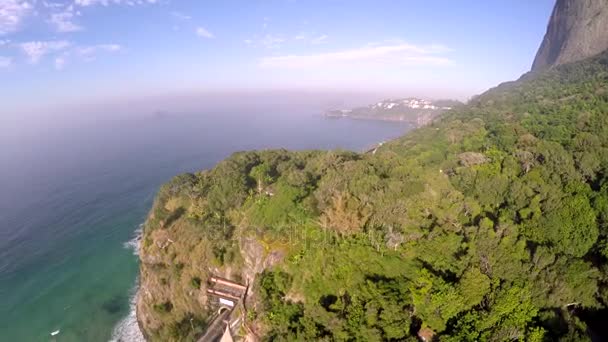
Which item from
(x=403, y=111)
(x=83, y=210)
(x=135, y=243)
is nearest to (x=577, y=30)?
(x=403, y=111)

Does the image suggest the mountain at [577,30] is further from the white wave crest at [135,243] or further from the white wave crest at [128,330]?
the white wave crest at [128,330]

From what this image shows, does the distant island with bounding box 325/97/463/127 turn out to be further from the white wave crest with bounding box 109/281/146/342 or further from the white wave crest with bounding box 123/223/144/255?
the white wave crest with bounding box 109/281/146/342

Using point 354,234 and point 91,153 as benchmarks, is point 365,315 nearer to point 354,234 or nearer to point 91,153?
point 354,234

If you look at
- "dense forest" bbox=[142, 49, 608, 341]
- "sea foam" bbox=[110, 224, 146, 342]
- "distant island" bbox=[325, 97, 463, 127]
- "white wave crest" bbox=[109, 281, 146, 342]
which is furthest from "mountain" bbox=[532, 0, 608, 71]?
"white wave crest" bbox=[109, 281, 146, 342]

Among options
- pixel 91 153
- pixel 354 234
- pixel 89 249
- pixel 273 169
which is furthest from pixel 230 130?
pixel 354 234

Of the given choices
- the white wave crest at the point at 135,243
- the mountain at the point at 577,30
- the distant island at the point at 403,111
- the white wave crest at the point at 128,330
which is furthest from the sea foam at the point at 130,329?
the distant island at the point at 403,111
